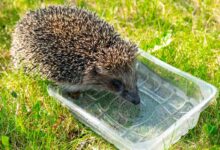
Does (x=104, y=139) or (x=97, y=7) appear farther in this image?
(x=97, y=7)

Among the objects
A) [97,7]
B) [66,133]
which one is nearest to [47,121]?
[66,133]

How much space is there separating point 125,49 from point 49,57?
0.68 m

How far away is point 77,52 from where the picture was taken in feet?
13.3

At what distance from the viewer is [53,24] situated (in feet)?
13.8

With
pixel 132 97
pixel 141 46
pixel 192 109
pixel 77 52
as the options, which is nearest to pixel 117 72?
pixel 132 97

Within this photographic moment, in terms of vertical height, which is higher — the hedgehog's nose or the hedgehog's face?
the hedgehog's face

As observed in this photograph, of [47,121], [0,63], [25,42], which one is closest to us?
[47,121]

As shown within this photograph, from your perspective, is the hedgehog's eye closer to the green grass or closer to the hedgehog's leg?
the hedgehog's leg

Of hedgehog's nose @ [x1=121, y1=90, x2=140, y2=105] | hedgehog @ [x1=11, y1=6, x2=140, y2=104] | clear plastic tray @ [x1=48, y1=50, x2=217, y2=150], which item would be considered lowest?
clear plastic tray @ [x1=48, y1=50, x2=217, y2=150]

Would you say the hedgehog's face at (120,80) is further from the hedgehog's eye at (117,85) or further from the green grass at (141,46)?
the green grass at (141,46)

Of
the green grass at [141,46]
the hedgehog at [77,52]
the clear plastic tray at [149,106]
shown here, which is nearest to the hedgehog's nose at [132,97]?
the hedgehog at [77,52]

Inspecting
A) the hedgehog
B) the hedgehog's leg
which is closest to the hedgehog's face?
the hedgehog

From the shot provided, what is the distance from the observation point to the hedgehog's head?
3.96 meters

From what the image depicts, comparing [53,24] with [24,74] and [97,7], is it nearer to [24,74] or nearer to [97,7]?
[24,74]
